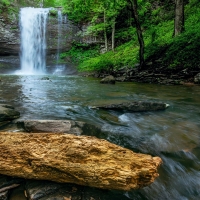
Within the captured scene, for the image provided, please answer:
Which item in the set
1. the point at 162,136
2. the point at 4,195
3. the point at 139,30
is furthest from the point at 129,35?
the point at 4,195

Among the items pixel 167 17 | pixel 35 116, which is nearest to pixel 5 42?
pixel 167 17

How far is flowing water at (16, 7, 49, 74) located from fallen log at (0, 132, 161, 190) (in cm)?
2069

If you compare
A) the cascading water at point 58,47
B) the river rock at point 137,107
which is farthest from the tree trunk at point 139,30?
the cascading water at point 58,47

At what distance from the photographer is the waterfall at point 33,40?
71.8ft

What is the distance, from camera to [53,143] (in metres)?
1.73

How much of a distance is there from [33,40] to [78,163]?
24097 mm

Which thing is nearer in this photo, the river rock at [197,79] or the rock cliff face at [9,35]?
the river rock at [197,79]

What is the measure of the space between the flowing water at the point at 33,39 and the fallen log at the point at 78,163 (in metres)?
20.7

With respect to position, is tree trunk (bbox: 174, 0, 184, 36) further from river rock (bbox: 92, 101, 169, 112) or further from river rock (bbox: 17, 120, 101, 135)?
river rock (bbox: 17, 120, 101, 135)

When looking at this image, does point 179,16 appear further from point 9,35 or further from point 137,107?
point 9,35

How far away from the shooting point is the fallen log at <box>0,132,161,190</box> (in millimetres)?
1462

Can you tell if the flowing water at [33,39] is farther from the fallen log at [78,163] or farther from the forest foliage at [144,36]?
the fallen log at [78,163]

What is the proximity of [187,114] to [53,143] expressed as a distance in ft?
11.1

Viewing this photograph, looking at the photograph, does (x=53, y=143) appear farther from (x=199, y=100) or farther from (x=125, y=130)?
(x=199, y=100)
